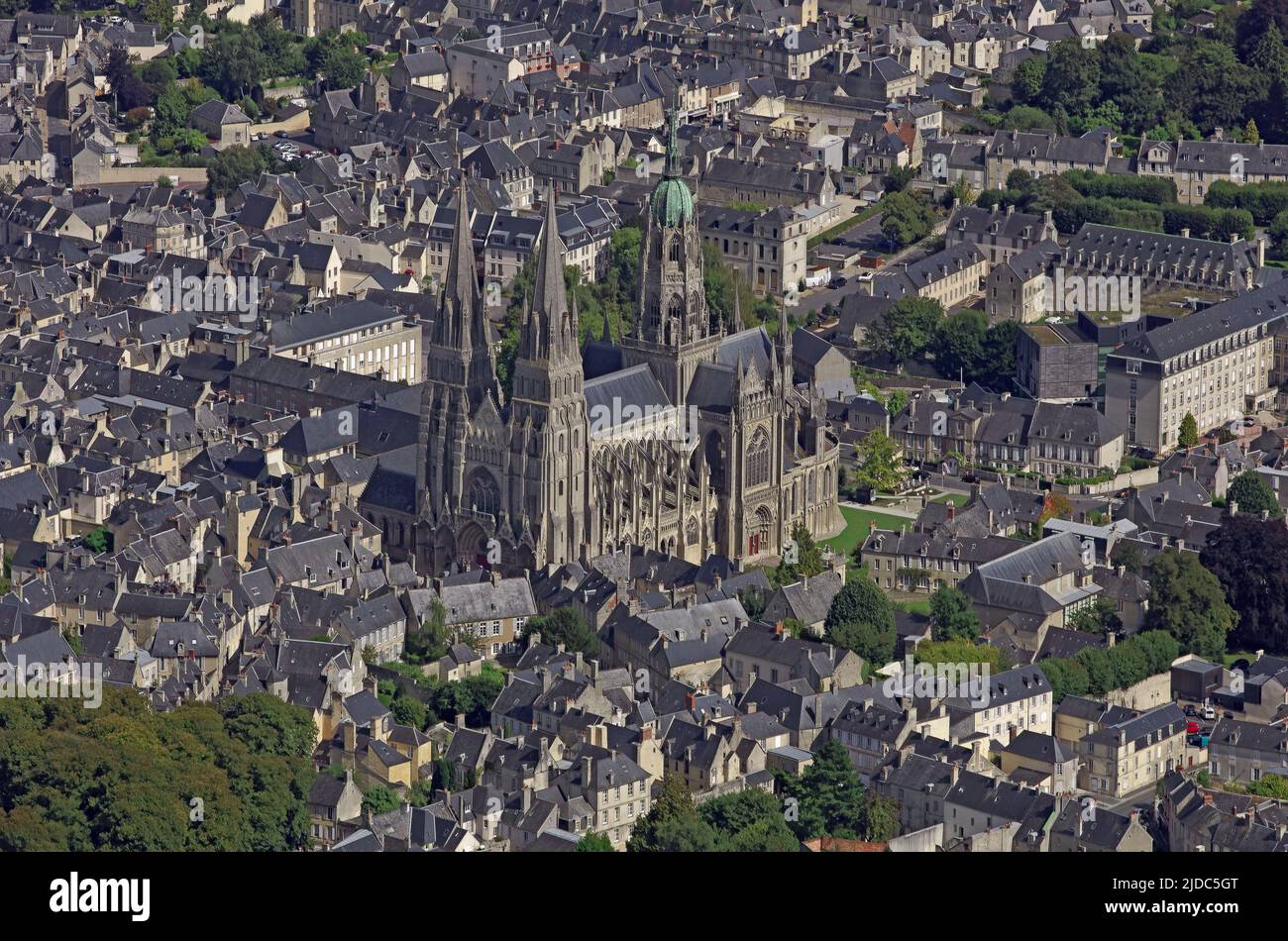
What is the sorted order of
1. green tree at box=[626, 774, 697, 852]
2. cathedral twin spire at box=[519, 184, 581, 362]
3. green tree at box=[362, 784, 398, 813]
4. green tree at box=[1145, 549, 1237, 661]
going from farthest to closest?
cathedral twin spire at box=[519, 184, 581, 362]
green tree at box=[1145, 549, 1237, 661]
green tree at box=[362, 784, 398, 813]
green tree at box=[626, 774, 697, 852]

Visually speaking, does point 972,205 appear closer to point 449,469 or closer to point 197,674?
point 449,469

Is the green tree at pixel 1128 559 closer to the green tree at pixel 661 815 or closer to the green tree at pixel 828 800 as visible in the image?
the green tree at pixel 828 800

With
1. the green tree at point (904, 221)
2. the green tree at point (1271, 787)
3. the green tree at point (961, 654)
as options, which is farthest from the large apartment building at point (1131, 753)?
the green tree at point (904, 221)

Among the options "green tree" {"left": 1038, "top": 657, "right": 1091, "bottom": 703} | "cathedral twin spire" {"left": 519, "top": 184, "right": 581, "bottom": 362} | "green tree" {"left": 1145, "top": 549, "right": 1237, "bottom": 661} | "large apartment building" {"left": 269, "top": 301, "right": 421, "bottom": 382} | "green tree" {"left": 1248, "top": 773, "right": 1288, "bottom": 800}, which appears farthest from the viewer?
"large apartment building" {"left": 269, "top": 301, "right": 421, "bottom": 382}

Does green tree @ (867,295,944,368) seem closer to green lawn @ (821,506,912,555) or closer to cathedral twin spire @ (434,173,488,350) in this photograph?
green lawn @ (821,506,912,555)

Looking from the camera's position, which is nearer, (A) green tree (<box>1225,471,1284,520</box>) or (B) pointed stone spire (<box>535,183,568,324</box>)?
(B) pointed stone spire (<box>535,183,568,324</box>)

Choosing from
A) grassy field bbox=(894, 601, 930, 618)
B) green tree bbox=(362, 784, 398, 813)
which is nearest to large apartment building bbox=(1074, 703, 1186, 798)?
grassy field bbox=(894, 601, 930, 618)

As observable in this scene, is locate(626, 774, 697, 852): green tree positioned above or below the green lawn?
above

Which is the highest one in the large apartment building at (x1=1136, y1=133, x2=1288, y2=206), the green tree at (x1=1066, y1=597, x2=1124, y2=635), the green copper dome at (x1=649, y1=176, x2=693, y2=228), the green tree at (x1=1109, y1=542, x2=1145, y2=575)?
the green copper dome at (x1=649, y1=176, x2=693, y2=228)
